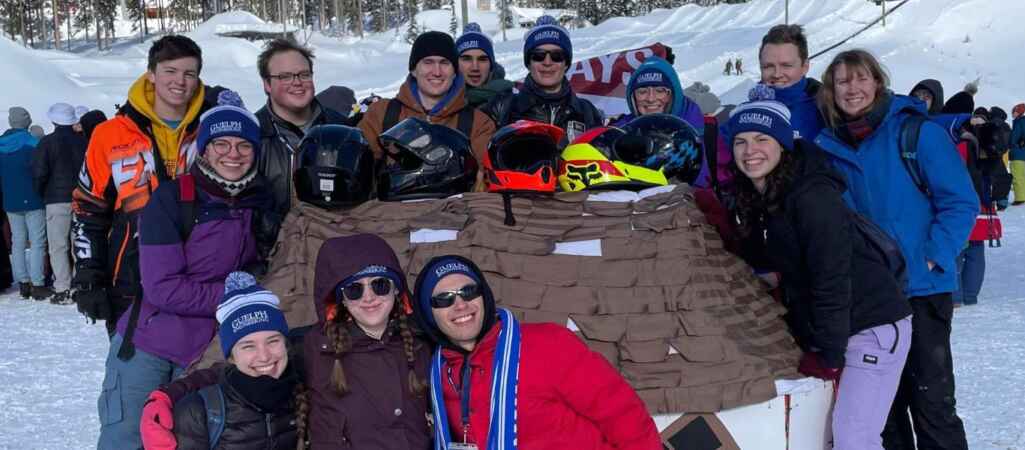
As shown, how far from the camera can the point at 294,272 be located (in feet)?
12.5

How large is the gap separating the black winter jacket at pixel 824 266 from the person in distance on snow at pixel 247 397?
6.37 feet

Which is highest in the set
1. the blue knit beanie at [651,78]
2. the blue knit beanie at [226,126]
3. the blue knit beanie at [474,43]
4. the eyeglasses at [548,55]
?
the blue knit beanie at [474,43]

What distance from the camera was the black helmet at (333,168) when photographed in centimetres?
387

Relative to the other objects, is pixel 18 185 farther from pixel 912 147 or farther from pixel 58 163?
pixel 912 147

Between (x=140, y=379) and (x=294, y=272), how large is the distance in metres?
0.77

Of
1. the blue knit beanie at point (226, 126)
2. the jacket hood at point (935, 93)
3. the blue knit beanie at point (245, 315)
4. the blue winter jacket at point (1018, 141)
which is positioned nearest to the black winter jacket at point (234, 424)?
the blue knit beanie at point (245, 315)

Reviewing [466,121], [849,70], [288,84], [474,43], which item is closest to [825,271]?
[849,70]

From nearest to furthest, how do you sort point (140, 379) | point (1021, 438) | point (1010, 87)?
point (140, 379) → point (1021, 438) → point (1010, 87)

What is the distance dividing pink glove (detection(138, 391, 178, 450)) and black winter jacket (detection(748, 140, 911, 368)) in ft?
7.69

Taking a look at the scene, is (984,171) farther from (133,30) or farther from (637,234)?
(133,30)

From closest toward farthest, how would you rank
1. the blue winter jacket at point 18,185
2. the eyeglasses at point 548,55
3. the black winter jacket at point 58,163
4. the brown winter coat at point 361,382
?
the brown winter coat at point 361,382 → the eyeglasses at point 548,55 → the black winter jacket at point 58,163 → the blue winter jacket at point 18,185

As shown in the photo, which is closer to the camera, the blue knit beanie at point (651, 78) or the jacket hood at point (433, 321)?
the jacket hood at point (433, 321)

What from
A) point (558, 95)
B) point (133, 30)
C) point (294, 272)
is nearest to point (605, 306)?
point (294, 272)

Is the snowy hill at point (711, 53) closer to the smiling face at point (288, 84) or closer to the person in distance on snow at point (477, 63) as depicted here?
the person in distance on snow at point (477, 63)
